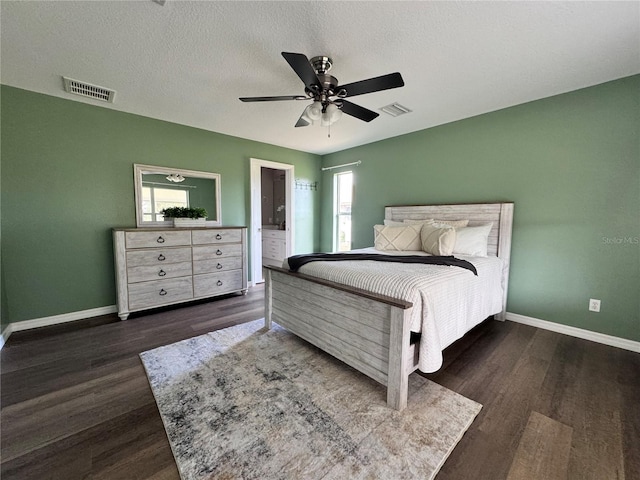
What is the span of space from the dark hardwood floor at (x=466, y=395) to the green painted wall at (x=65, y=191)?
48cm

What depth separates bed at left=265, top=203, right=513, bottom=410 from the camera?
153 cm

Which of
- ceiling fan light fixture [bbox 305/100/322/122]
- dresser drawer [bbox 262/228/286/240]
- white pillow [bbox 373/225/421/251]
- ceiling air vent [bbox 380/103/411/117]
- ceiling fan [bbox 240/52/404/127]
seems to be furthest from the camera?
dresser drawer [bbox 262/228/286/240]

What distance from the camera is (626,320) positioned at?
7.42ft

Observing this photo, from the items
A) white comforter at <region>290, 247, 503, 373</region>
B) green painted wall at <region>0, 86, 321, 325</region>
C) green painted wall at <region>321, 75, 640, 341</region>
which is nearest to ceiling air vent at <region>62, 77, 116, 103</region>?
green painted wall at <region>0, 86, 321, 325</region>

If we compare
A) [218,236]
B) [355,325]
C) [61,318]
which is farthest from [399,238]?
[61,318]

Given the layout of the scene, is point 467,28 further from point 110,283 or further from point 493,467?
point 110,283

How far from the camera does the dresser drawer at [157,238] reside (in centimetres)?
283

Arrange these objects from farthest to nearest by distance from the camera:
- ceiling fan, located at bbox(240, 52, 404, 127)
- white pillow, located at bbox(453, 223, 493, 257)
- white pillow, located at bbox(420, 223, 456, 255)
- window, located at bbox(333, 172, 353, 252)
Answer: window, located at bbox(333, 172, 353, 252) < white pillow, located at bbox(453, 223, 493, 257) < white pillow, located at bbox(420, 223, 456, 255) < ceiling fan, located at bbox(240, 52, 404, 127)

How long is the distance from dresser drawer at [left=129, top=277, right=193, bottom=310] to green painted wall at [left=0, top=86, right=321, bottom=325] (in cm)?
48

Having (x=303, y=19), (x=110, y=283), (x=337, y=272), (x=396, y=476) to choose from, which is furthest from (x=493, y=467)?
(x=110, y=283)

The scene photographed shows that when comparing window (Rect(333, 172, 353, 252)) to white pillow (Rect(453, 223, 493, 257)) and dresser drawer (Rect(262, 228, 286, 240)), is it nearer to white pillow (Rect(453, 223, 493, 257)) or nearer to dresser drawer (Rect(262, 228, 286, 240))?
dresser drawer (Rect(262, 228, 286, 240))

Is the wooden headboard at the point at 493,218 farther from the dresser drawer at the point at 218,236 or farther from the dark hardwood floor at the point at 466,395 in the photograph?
the dresser drawer at the point at 218,236

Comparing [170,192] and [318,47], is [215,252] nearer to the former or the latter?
[170,192]

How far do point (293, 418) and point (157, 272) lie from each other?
242 cm
